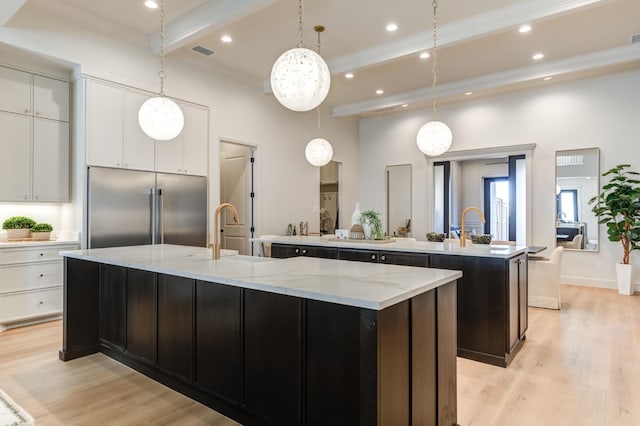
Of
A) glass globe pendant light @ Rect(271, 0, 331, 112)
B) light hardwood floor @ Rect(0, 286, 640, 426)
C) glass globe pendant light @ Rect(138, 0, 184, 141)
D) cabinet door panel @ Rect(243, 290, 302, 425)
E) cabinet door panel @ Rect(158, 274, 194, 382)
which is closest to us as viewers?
cabinet door panel @ Rect(243, 290, 302, 425)

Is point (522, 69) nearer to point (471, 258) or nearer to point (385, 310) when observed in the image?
point (471, 258)

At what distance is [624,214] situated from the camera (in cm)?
556

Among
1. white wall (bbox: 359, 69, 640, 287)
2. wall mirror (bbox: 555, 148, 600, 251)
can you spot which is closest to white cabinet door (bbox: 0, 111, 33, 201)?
white wall (bbox: 359, 69, 640, 287)

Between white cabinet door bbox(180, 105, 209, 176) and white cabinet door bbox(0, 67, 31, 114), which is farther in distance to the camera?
white cabinet door bbox(180, 105, 209, 176)

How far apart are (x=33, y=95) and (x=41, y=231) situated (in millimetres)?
1540

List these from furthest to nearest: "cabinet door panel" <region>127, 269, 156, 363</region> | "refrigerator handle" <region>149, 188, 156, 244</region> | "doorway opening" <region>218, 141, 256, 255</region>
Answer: "doorway opening" <region>218, 141, 256, 255</region>, "refrigerator handle" <region>149, 188, 156, 244</region>, "cabinet door panel" <region>127, 269, 156, 363</region>

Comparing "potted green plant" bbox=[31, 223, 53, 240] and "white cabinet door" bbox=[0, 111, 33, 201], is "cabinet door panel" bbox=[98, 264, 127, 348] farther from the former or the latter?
"white cabinet door" bbox=[0, 111, 33, 201]

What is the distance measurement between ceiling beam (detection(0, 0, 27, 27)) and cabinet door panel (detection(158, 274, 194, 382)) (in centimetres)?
313

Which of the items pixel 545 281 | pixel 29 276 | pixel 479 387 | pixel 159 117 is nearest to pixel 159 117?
pixel 159 117

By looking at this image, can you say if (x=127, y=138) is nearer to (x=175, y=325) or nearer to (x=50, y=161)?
(x=50, y=161)

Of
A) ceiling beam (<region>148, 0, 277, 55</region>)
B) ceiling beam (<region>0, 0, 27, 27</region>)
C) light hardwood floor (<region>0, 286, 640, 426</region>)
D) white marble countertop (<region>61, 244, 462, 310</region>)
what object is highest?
ceiling beam (<region>148, 0, 277, 55</region>)

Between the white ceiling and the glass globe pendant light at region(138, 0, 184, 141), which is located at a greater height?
the white ceiling

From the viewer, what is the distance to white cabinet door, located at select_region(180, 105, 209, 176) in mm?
5383

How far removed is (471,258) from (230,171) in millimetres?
4926
